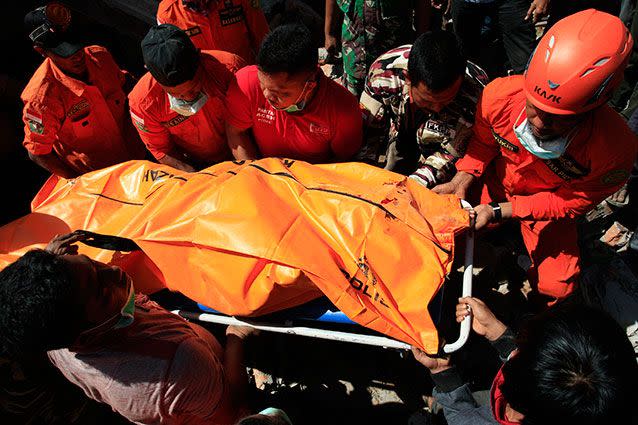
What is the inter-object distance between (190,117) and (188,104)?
222mm

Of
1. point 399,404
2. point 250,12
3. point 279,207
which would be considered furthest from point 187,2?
point 399,404

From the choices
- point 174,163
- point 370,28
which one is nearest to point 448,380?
point 174,163

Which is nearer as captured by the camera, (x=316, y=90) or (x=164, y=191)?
(x=164, y=191)

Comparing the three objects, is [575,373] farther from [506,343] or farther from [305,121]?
[305,121]

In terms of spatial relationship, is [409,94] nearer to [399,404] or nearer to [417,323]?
[417,323]

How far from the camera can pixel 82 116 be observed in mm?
3176

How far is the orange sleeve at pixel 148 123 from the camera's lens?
9.45 ft

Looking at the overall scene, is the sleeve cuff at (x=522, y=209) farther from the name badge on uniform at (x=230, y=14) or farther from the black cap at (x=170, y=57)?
the name badge on uniform at (x=230, y=14)

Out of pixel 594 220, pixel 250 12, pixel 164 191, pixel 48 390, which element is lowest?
pixel 594 220

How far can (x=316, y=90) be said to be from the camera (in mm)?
2723

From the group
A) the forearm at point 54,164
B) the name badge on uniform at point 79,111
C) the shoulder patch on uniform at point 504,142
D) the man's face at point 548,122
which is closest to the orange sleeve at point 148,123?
the name badge on uniform at point 79,111

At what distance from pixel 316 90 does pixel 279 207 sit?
0.90 meters

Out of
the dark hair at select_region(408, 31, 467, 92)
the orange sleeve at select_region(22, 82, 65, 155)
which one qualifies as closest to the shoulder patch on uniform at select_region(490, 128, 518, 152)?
the dark hair at select_region(408, 31, 467, 92)

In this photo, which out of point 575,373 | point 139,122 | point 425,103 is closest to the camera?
point 575,373
